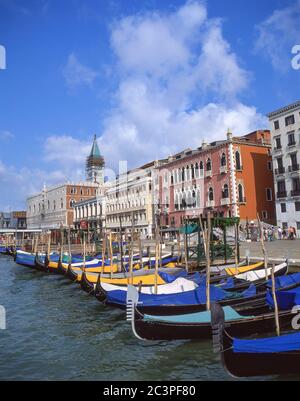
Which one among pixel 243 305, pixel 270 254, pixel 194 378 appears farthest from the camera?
pixel 270 254

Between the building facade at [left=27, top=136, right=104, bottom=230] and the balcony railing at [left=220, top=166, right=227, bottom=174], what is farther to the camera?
the building facade at [left=27, top=136, right=104, bottom=230]

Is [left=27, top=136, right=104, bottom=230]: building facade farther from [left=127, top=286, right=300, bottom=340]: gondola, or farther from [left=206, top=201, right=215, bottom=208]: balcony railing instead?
[left=127, top=286, right=300, bottom=340]: gondola

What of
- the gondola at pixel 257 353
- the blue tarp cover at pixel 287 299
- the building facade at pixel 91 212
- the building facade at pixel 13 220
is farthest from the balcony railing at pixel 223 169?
the building facade at pixel 13 220

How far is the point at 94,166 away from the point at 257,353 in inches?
3062

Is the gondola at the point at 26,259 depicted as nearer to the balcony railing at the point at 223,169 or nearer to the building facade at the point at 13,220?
the balcony railing at the point at 223,169

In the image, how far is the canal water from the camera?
24.1ft

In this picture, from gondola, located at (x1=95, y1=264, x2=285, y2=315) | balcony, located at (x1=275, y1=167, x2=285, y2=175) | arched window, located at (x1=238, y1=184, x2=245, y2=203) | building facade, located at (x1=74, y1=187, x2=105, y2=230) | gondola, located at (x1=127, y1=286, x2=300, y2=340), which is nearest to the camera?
gondola, located at (x1=127, y1=286, x2=300, y2=340)

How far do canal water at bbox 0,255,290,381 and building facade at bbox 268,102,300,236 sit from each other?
971 inches

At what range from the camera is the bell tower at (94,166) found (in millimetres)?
81812

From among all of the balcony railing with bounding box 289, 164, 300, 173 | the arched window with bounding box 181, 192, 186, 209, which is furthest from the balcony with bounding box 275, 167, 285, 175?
the arched window with bounding box 181, 192, 186, 209

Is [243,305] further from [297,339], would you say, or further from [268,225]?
[268,225]
